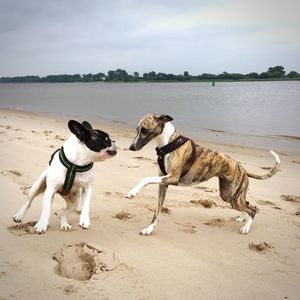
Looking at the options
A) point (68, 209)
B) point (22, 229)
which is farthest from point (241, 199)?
point (22, 229)

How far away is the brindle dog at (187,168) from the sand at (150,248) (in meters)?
0.39

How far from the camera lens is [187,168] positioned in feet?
17.4

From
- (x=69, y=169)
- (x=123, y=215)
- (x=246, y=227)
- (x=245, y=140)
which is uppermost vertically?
(x=69, y=169)

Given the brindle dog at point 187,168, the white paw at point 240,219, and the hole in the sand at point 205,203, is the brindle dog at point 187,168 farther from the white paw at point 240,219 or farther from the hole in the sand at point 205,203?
the hole in the sand at point 205,203

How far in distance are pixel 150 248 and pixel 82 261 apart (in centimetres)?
91

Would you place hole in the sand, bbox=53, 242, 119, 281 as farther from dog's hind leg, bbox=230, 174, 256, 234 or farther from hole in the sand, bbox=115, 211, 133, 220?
dog's hind leg, bbox=230, 174, 256, 234

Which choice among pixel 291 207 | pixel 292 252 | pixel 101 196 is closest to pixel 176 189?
pixel 101 196

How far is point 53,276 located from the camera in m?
3.51

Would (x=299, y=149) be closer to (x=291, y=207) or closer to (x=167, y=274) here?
(x=291, y=207)

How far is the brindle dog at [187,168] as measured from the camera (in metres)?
5.03

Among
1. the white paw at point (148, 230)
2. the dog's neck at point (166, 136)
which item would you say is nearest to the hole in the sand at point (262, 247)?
the white paw at point (148, 230)

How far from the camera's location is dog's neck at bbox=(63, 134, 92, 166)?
4488mm

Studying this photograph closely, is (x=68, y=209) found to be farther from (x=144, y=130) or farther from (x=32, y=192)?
(x=144, y=130)

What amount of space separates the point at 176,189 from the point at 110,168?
173 centimetres
